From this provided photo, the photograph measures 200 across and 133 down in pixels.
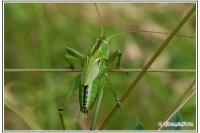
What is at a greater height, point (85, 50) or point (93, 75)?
point (85, 50)

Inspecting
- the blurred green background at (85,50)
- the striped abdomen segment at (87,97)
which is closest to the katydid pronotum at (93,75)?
the striped abdomen segment at (87,97)

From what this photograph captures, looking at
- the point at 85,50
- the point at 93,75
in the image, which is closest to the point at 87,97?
the point at 93,75

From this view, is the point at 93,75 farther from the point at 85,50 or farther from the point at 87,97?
→ the point at 85,50

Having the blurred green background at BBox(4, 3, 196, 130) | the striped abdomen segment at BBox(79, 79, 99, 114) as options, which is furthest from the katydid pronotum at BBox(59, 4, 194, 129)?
the blurred green background at BBox(4, 3, 196, 130)

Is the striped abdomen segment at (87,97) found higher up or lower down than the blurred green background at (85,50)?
lower down

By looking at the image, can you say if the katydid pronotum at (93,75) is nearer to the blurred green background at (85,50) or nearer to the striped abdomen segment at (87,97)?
the striped abdomen segment at (87,97)

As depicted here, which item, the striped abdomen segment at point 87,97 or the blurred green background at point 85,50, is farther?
the blurred green background at point 85,50
